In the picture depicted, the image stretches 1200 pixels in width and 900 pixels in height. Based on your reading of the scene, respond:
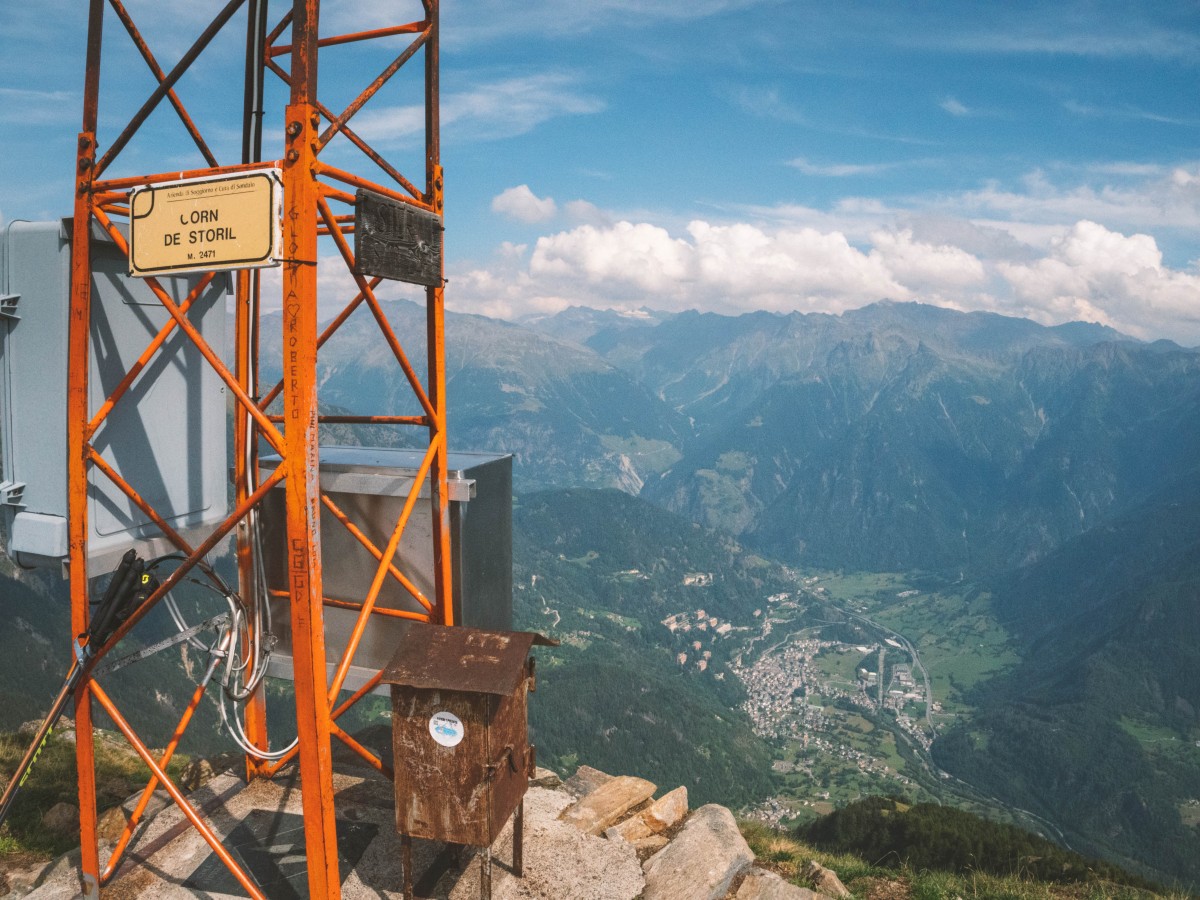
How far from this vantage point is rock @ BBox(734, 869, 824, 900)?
304 inches

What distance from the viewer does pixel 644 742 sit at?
132 m

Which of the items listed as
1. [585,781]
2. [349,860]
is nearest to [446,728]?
[349,860]

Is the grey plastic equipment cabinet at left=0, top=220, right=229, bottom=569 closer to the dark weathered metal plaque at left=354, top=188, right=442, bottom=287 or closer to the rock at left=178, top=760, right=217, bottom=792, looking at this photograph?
the dark weathered metal plaque at left=354, top=188, right=442, bottom=287

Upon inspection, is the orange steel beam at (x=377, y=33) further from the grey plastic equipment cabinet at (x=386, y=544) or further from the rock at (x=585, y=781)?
the rock at (x=585, y=781)

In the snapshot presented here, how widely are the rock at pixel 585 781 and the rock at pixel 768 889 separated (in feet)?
10.9

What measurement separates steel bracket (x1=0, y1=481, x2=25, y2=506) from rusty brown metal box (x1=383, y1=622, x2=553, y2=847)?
4.01 meters

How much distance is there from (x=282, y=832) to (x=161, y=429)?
4.39 metres

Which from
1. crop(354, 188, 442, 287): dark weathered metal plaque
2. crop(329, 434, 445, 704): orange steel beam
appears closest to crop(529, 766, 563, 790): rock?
crop(329, 434, 445, 704): orange steel beam

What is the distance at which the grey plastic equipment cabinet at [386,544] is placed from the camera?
8.90m

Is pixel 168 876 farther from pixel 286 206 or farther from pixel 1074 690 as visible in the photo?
pixel 1074 690

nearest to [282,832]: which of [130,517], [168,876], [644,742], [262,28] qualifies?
[168,876]

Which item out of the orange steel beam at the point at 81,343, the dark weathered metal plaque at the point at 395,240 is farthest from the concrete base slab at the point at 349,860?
the dark weathered metal plaque at the point at 395,240

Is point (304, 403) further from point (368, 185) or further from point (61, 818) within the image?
point (61, 818)

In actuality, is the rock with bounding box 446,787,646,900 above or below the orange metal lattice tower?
below
